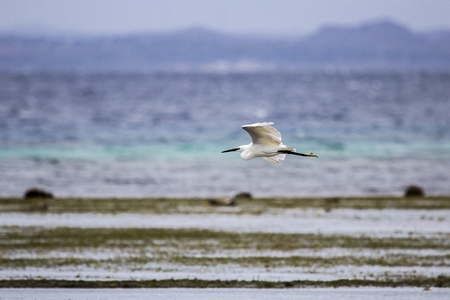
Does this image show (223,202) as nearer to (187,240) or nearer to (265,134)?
(187,240)

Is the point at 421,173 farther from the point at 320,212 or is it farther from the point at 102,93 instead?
the point at 102,93

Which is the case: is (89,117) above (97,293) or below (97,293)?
above

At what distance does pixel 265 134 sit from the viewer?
15.1 meters

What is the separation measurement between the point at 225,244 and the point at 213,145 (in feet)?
104

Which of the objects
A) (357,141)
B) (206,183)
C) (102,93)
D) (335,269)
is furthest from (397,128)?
(102,93)

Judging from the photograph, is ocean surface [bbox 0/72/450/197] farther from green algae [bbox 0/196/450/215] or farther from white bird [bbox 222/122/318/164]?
A: white bird [bbox 222/122/318/164]

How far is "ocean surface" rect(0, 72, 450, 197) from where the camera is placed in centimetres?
3359

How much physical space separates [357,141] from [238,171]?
49.2ft

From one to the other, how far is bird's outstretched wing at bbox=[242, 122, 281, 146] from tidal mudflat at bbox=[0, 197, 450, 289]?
8.55ft

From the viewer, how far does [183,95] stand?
105 meters

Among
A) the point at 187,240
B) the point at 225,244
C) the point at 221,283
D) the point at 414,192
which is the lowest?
the point at 221,283

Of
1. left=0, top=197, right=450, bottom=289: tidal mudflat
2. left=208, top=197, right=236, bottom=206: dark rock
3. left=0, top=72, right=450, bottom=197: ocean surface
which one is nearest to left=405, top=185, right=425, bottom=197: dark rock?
left=0, top=197, right=450, bottom=289: tidal mudflat

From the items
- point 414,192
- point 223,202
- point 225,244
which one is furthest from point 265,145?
point 414,192

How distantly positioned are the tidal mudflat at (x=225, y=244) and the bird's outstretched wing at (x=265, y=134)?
2606 millimetres
